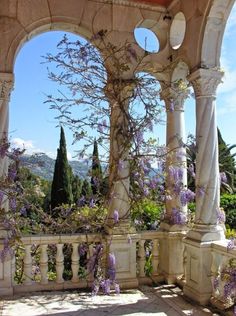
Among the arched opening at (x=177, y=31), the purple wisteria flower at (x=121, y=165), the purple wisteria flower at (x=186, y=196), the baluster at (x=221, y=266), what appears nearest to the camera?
the baluster at (x=221, y=266)

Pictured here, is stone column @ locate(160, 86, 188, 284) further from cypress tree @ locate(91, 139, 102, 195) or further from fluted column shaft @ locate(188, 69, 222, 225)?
cypress tree @ locate(91, 139, 102, 195)

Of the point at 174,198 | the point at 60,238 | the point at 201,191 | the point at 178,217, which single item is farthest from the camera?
the point at 174,198

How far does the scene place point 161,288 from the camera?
5.32 meters

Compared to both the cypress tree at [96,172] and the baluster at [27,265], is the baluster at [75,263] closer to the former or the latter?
the baluster at [27,265]

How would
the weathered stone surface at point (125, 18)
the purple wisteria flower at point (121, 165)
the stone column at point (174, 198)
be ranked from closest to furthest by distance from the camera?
1. the purple wisteria flower at point (121, 165)
2. the weathered stone surface at point (125, 18)
3. the stone column at point (174, 198)

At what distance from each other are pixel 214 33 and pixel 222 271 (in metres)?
2.84

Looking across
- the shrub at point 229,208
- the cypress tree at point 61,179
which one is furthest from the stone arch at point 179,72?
the cypress tree at point 61,179

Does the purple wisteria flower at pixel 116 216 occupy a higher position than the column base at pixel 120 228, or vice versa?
the purple wisteria flower at pixel 116 216

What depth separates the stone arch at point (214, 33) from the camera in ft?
15.3

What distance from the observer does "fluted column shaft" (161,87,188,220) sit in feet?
17.8

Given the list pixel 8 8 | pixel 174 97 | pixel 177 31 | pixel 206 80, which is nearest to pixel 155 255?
pixel 174 97

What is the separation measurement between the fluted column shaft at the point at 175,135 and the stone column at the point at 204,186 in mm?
526

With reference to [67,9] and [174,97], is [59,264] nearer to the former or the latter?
[174,97]

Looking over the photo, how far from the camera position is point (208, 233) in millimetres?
4699
